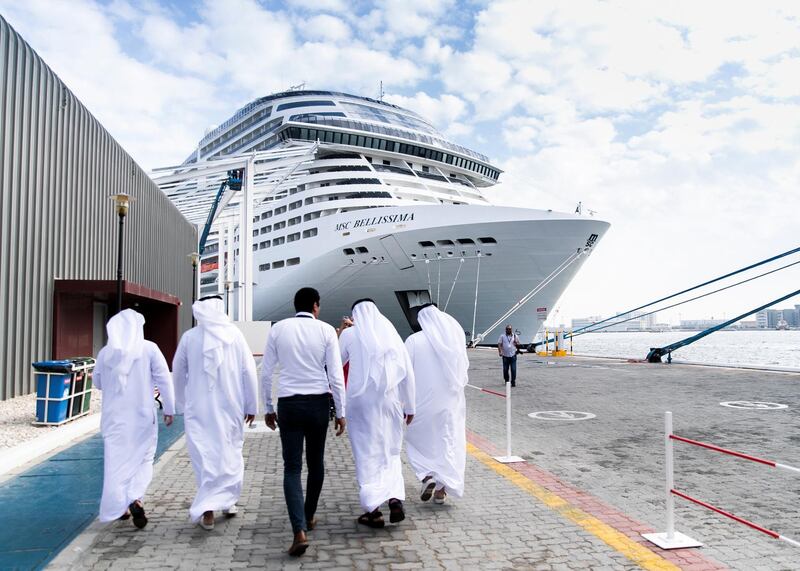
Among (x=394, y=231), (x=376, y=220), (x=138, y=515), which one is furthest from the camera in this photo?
(x=376, y=220)

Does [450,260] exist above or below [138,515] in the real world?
above

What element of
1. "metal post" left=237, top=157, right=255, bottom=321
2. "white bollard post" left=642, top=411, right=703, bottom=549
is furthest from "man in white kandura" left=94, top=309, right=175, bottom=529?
"metal post" left=237, top=157, right=255, bottom=321

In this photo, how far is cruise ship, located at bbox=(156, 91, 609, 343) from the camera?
25984 mm

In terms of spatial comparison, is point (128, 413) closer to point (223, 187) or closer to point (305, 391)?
point (305, 391)

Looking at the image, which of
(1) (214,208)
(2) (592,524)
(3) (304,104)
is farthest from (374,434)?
(3) (304,104)

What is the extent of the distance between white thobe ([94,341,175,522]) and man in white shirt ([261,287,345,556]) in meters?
0.88

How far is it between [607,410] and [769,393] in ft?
14.0

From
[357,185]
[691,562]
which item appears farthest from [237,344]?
[357,185]

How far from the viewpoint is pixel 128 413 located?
431 centimetres

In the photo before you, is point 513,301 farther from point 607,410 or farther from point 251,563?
point 251,563

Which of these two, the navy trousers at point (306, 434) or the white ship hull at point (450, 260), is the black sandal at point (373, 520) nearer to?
the navy trousers at point (306, 434)

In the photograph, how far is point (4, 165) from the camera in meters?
10.1

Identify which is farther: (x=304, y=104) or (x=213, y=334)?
(x=304, y=104)

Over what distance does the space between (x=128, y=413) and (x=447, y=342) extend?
240cm
